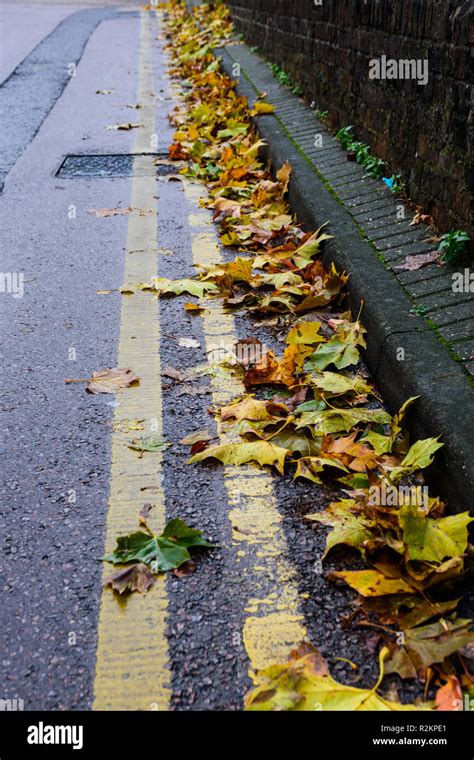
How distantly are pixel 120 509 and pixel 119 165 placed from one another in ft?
13.0

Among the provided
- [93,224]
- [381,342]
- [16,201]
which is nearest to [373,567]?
[381,342]

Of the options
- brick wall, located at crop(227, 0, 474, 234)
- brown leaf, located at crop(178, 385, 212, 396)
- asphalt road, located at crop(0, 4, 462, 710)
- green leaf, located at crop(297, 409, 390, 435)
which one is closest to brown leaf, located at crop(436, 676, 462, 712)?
asphalt road, located at crop(0, 4, 462, 710)

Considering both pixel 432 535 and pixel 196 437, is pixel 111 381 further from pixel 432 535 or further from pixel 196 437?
pixel 432 535

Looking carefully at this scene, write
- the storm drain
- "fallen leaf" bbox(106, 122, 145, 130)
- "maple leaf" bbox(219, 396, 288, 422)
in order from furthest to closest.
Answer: "fallen leaf" bbox(106, 122, 145, 130) → the storm drain → "maple leaf" bbox(219, 396, 288, 422)

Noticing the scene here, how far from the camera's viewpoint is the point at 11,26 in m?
13.5

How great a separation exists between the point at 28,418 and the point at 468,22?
2.11 meters

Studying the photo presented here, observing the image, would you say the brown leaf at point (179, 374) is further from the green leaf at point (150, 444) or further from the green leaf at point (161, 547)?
the green leaf at point (161, 547)

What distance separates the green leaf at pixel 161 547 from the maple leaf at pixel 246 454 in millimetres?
371

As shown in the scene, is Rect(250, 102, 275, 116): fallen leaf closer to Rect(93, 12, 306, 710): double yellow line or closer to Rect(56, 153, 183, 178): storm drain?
Rect(56, 153, 183, 178): storm drain

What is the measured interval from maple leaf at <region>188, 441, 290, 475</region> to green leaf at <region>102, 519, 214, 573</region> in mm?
371

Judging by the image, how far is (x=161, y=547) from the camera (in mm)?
1939

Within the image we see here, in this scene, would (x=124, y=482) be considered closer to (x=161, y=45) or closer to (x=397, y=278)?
(x=397, y=278)

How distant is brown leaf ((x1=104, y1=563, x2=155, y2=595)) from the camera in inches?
72.3

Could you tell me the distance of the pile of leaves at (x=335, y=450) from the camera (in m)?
1.62
